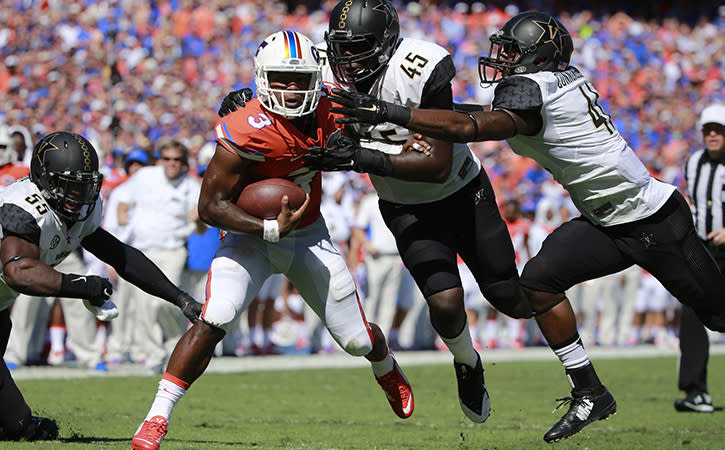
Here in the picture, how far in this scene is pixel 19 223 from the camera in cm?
483

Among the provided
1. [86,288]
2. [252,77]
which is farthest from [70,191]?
[252,77]

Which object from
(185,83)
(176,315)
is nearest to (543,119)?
(176,315)

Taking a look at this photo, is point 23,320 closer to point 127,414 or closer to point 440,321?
point 127,414

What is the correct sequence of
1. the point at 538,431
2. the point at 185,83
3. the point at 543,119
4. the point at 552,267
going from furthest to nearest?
1. the point at 185,83
2. the point at 538,431
3. the point at 552,267
4. the point at 543,119

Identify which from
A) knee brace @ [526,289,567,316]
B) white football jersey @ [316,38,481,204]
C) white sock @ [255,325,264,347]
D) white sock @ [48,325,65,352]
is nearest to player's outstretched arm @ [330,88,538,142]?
white football jersey @ [316,38,481,204]

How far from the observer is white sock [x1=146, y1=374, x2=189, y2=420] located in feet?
14.9

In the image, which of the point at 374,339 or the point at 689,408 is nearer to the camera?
the point at 374,339

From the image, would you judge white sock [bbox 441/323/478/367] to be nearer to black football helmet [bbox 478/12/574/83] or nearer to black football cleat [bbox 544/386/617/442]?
black football cleat [bbox 544/386/617/442]

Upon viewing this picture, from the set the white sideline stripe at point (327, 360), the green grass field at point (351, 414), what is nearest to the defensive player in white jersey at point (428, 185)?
the green grass field at point (351, 414)

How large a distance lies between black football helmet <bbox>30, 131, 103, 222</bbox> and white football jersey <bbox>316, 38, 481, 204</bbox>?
1308 millimetres

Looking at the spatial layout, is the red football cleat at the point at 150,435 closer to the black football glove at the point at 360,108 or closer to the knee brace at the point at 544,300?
the black football glove at the point at 360,108

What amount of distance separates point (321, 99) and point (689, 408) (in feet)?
12.7

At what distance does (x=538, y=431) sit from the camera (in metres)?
6.20

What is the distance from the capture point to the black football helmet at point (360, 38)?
4945 mm
